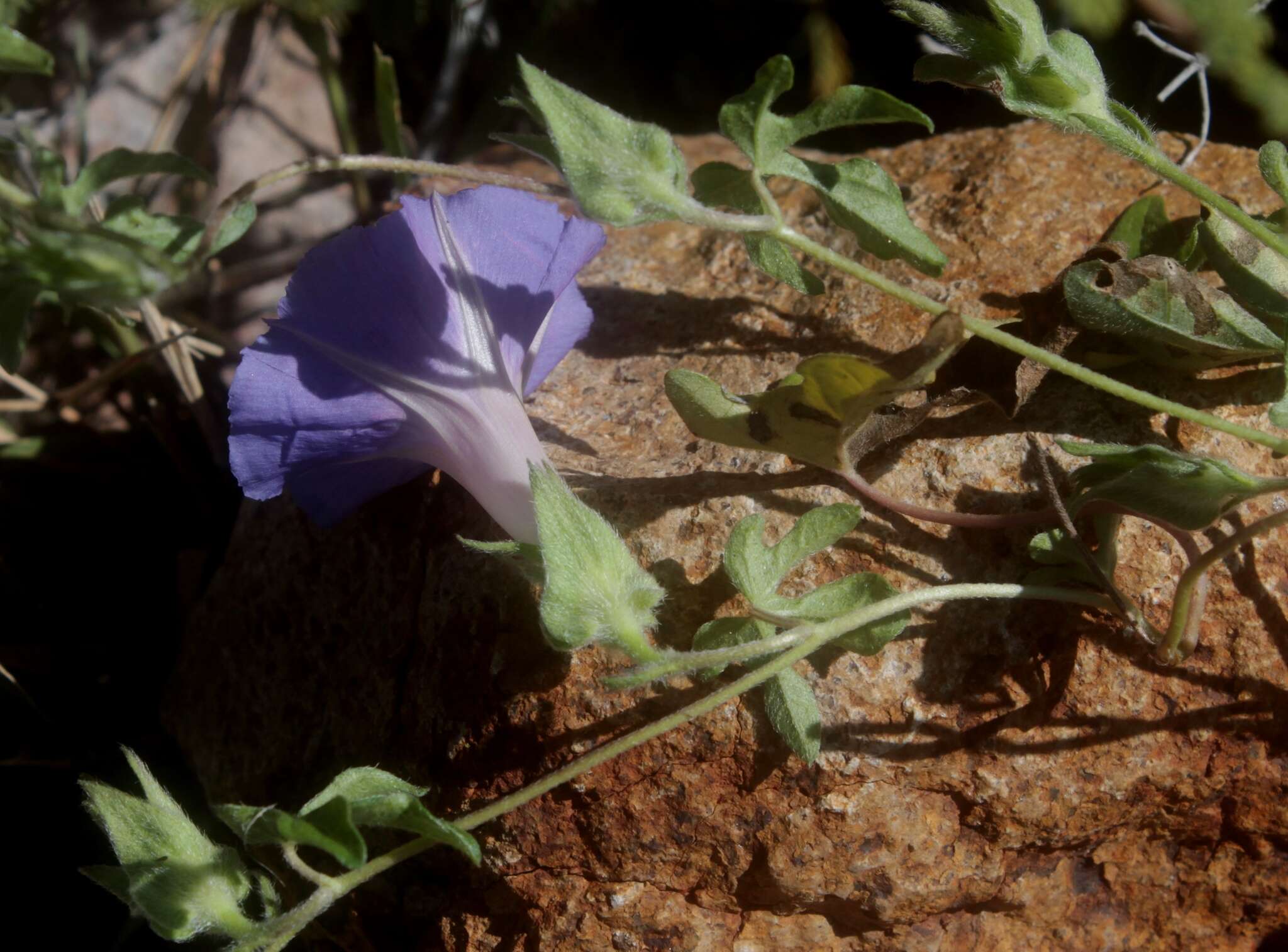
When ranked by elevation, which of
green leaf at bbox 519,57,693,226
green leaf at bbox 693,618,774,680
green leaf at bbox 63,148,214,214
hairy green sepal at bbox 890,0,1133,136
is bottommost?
green leaf at bbox 693,618,774,680

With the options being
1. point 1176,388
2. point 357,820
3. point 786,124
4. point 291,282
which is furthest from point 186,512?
point 1176,388

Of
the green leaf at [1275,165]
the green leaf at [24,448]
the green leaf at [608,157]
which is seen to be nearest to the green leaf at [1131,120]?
the green leaf at [1275,165]

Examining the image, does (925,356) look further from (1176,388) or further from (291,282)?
(291,282)

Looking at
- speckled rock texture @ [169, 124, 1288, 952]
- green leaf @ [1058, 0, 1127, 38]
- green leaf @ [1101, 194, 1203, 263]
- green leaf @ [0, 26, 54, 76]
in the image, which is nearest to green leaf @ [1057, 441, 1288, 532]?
speckled rock texture @ [169, 124, 1288, 952]

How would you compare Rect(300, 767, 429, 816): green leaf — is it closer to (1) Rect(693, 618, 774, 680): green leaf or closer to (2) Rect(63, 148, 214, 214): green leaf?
(1) Rect(693, 618, 774, 680): green leaf

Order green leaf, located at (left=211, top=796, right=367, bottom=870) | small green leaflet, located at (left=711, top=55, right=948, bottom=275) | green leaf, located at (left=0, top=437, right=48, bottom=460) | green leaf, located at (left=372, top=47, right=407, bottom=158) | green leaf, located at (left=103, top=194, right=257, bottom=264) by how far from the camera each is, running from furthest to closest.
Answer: green leaf, located at (left=0, top=437, right=48, bottom=460) → green leaf, located at (left=372, top=47, right=407, bottom=158) → green leaf, located at (left=103, top=194, right=257, bottom=264) → small green leaflet, located at (left=711, top=55, right=948, bottom=275) → green leaf, located at (left=211, top=796, right=367, bottom=870)

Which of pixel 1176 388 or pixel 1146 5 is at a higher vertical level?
pixel 1146 5

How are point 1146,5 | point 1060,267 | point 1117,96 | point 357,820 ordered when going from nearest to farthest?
point 357,820, point 1060,267, point 1146,5, point 1117,96
